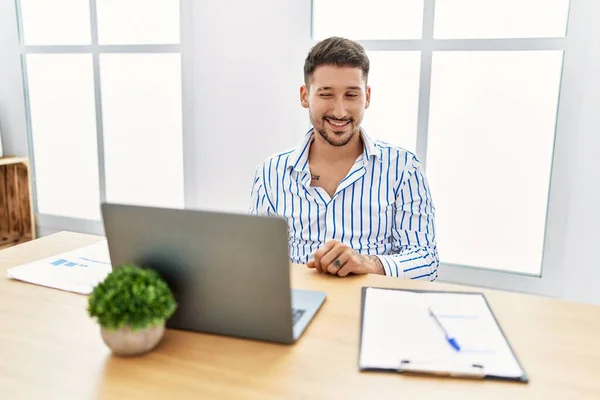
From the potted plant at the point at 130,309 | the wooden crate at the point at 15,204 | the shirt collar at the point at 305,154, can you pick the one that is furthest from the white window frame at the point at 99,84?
the potted plant at the point at 130,309

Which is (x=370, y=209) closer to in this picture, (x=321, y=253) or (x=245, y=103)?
(x=321, y=253)

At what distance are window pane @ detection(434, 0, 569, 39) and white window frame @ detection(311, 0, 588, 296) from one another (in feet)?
0.10

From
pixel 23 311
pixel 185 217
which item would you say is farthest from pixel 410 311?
pixel 23 311

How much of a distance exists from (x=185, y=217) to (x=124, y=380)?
27cm

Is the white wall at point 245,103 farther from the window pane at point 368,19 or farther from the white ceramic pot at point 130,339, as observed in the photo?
the white ceramic pot at point 130,339

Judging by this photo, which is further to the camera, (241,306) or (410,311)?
(410,311)

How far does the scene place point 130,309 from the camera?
0.82 metres

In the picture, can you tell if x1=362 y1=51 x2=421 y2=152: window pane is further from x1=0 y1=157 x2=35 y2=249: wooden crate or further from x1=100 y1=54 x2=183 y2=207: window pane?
x1=0 y1=157 x2=35 y2=249: wooden crate

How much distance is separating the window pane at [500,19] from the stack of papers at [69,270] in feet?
5.38

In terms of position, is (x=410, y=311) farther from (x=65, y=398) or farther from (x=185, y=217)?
(x=65, y=398)

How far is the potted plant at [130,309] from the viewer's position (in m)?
0.82

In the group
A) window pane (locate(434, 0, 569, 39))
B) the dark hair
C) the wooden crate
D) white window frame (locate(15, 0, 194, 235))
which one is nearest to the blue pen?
the dark hair

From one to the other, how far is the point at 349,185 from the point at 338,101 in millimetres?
267

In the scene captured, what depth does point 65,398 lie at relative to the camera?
754 millimetres
